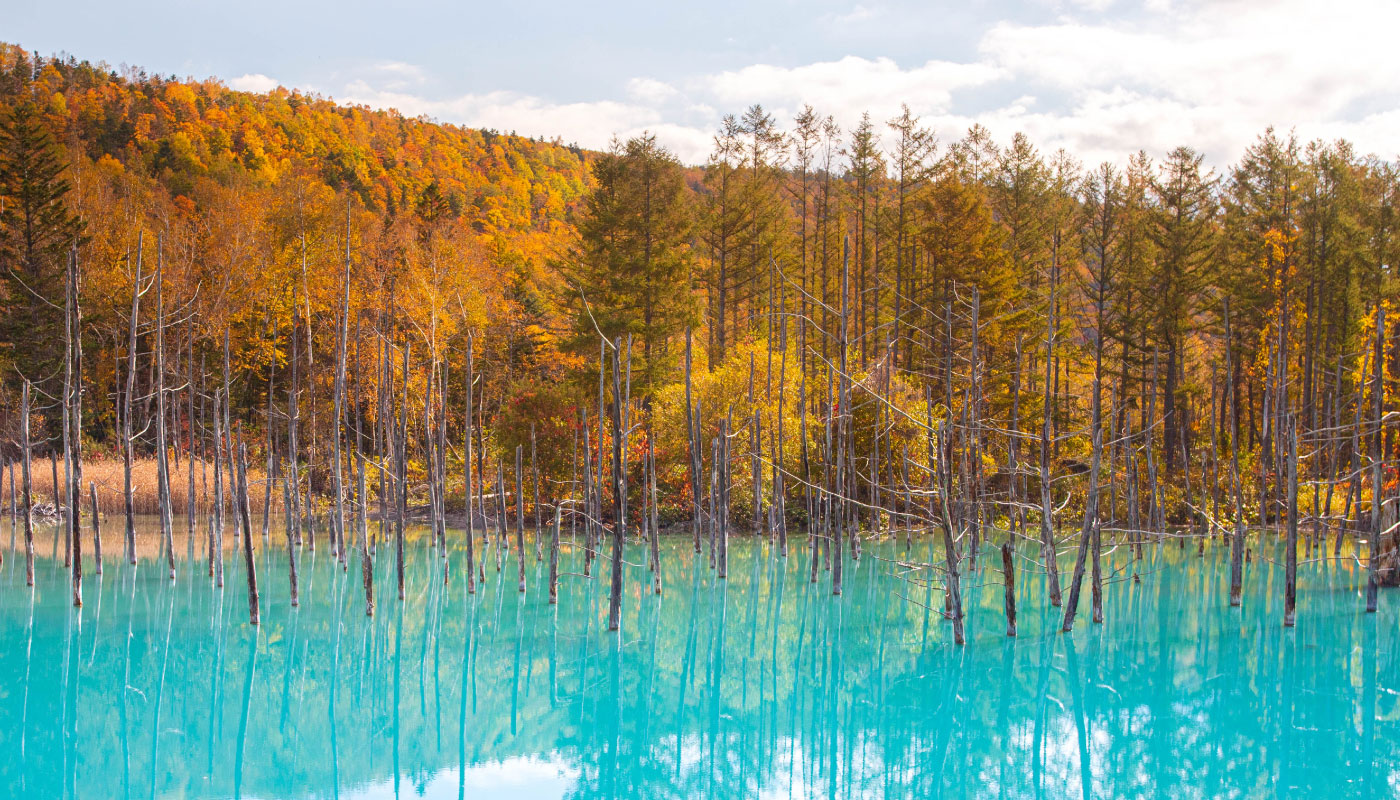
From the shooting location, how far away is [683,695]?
33.5 ft

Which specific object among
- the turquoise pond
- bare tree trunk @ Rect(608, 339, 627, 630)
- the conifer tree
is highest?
the conifer tree

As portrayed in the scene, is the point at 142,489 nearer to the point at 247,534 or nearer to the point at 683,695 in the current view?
the point at 247,534

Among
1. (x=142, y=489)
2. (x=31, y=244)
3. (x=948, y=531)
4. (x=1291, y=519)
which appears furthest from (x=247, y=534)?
(x=31, y=244)

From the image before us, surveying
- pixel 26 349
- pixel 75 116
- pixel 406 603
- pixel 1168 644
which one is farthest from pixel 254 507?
pixel 75 116

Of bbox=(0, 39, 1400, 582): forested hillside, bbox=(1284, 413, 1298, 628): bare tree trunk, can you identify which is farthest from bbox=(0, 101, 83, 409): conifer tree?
bbox=(1284, 413, 1298, 628): bare tree trunk

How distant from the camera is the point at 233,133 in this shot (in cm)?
4744

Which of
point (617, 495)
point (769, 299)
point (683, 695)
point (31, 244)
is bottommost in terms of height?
point (683, 695)

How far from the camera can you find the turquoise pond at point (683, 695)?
7.89 m

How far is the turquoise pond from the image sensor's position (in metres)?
7.89

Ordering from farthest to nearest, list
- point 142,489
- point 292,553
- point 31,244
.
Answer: point 31,244 → point 142,489 → point 292,553

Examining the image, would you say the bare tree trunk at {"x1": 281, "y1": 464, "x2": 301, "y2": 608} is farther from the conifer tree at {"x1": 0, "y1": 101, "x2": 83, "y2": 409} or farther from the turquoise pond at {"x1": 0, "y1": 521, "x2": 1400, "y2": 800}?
the conifer tree at {"x1": 0, "y1": 101, "x2": 83, "y2": 409}

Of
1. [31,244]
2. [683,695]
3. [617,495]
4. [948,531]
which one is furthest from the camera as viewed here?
[31,244]

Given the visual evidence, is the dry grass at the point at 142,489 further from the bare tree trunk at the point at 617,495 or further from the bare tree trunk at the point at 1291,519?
the bare tree trunk at the point at 1291,519

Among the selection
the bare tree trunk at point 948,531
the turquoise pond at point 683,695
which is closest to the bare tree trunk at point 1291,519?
the turquoise pond at point 683,695
